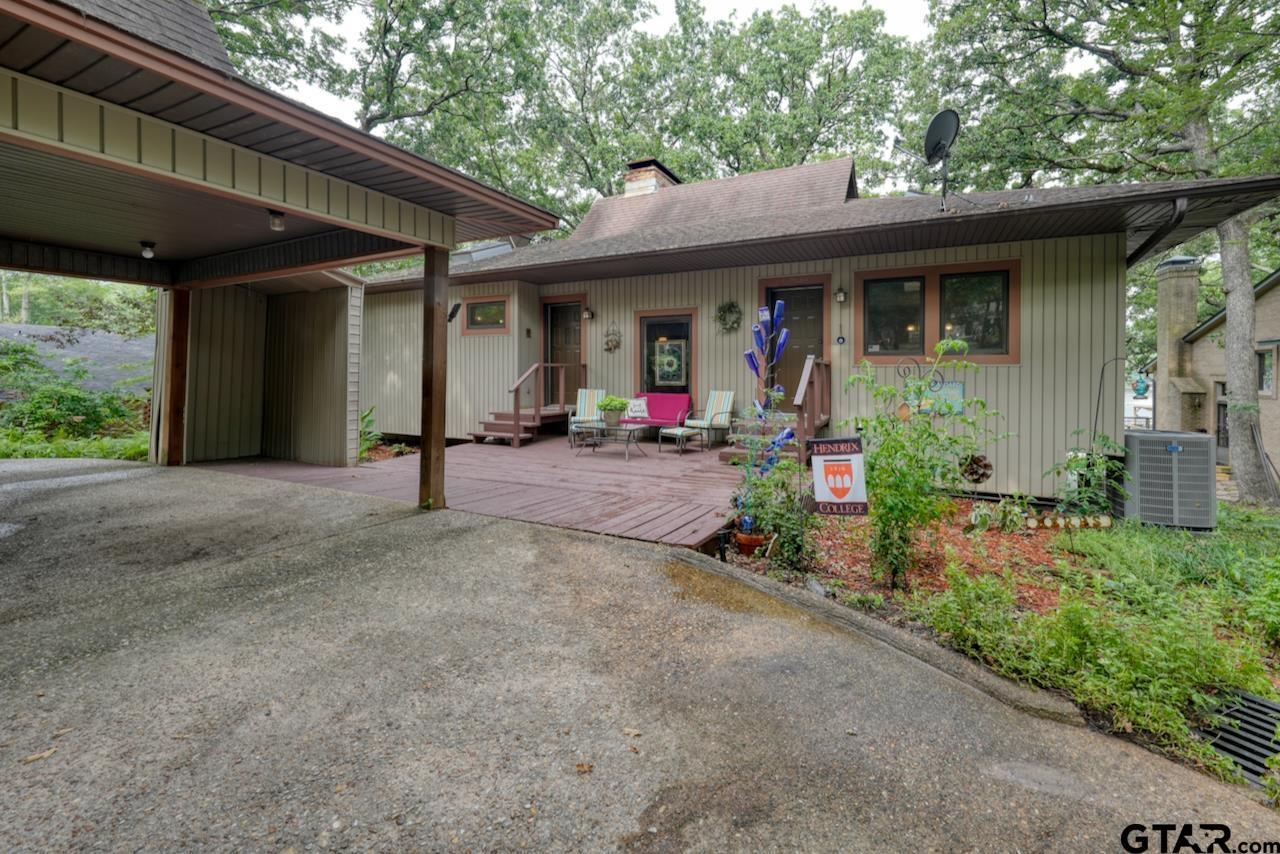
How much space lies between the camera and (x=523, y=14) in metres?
13.8

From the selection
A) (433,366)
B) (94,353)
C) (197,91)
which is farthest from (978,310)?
(94,353)

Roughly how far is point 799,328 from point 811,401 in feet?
5.19

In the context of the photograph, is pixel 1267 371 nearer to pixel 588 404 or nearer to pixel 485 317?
pixel 588 404

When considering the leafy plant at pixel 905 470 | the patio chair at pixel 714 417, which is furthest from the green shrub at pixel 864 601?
the patio chair at pixel 714 417

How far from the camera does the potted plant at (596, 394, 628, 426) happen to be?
7770 mm

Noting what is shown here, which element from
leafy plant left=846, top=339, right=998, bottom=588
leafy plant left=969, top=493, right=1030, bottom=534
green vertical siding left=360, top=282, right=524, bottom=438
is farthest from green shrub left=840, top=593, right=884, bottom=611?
green vertical siding left=360, top=282, right=524, bottom=438

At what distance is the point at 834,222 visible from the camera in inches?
260

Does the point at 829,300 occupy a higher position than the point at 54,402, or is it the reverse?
the point at 829,300

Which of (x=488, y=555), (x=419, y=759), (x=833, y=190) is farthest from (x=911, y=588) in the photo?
(x=833, y=190)

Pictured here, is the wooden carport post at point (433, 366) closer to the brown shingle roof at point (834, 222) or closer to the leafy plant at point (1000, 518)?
the brown shingle roof at point (834, 222)

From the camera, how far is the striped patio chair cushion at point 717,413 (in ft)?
25.5

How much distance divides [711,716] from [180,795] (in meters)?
1.63

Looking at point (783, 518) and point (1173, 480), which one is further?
point (1173, 480)

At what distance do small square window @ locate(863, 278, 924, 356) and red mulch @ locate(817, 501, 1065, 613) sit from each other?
2.50 m
